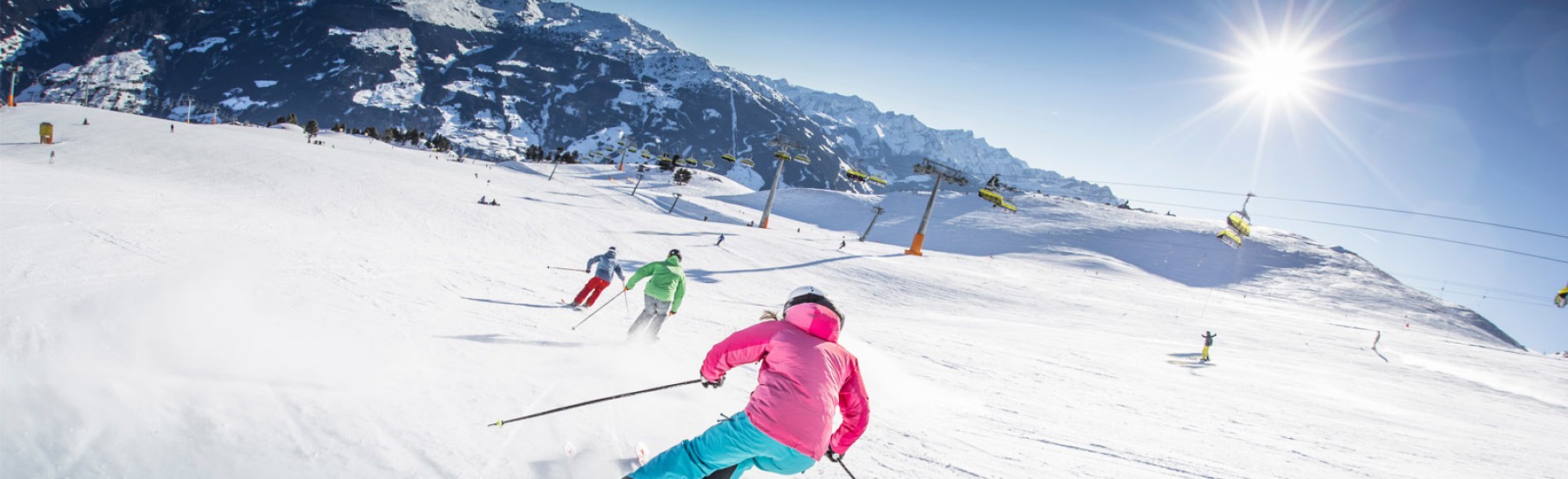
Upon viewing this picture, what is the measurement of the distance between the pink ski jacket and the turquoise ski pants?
81mm

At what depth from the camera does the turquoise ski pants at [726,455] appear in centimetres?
345

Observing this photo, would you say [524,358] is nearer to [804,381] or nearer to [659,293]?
[659,293]

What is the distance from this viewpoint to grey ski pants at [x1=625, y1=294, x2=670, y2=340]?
815 cm

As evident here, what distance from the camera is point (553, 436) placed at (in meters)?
4.27

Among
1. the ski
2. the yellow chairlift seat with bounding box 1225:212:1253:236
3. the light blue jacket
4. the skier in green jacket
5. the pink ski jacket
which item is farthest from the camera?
the yellow chairlift seat with bounding box 1225:212:1253:236

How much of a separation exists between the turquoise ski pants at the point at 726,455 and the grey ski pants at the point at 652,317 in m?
4.71

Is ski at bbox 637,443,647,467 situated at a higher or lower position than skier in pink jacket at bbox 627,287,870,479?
lower

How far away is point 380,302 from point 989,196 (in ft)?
122

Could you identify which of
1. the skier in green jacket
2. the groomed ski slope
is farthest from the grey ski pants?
the groomed ski slope

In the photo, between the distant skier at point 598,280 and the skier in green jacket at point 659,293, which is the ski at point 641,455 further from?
the distant skier at point 598,280

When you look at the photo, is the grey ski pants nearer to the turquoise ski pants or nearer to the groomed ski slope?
the groomed ski slope

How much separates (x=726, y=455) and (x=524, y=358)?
3.75 m

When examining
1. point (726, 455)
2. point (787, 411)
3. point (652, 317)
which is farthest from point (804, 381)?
point (652, 317)

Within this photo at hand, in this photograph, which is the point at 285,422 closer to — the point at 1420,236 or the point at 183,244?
the point at 183,244
